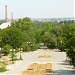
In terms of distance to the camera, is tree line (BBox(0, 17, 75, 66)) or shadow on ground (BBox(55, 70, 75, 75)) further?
tree line (BBox(0, 17, 75, 66))

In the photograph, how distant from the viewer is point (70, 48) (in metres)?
27.0

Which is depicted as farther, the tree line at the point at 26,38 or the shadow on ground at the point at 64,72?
the tree line at the point at 26,38

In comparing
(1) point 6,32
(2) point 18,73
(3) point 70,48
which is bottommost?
(2) point 18,73

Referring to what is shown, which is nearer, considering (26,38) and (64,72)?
(64,72)

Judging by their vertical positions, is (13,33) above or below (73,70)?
above

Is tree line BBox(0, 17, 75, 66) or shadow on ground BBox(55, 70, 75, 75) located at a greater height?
tree line BBox(0, 17, 75, 66)

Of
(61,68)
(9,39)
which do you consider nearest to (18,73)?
(61,68)

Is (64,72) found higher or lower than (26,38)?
lower

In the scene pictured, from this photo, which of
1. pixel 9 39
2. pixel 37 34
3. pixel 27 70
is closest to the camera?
pixel 27 70

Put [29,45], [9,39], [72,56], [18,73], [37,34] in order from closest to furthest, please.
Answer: [72,56]
[18,73]
[9,39]
[29,45]
[37,34]

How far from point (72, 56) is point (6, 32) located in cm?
2248

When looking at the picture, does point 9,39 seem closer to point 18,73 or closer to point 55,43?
point 55,43

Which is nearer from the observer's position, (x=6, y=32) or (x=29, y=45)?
(x=6, y=32)

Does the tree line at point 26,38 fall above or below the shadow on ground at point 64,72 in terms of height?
above
